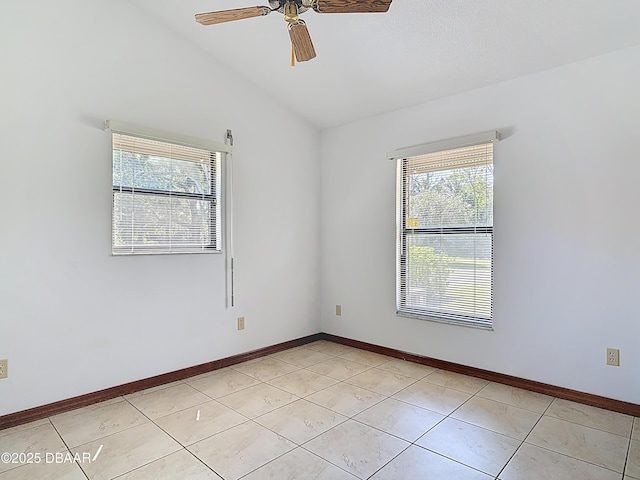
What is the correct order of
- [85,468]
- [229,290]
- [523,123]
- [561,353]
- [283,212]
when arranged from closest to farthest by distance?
[85,468]
[561,353]
[523,123]
[229,290]
[283,212]

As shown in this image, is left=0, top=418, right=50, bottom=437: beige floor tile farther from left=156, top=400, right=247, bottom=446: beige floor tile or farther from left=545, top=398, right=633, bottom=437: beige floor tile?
left=545, top=398, right=633, bottom=437: beige floor tile

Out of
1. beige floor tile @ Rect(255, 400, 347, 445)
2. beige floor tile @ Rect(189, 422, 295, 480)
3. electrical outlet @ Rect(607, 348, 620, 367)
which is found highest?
electrical outlet @ Rect(607, 348, 620, 367)

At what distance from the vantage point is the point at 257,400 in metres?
2.76

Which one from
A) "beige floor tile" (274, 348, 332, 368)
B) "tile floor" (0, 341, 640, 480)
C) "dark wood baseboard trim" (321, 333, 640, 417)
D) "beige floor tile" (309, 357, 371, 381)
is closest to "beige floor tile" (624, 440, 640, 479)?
"tile floor" (0, 341, 640, 480)

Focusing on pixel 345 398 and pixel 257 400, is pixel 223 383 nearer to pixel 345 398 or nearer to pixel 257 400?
pixel 257 400

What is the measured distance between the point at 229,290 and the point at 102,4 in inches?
95.0

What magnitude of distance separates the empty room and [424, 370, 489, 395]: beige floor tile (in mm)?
23

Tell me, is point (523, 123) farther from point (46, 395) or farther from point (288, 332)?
point (46, 395)

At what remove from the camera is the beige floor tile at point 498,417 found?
2311 mm

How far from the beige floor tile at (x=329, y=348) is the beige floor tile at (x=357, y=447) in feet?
5.16

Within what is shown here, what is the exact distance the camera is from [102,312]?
2775 millimetres

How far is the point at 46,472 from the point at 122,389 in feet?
3.13

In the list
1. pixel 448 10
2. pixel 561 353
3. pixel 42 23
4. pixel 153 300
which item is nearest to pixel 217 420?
pixel 153 300

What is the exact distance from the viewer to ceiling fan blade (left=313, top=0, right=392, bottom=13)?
179 centimetres
